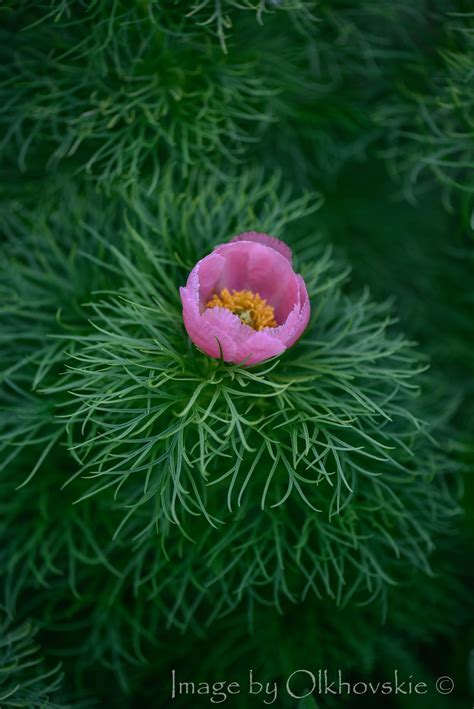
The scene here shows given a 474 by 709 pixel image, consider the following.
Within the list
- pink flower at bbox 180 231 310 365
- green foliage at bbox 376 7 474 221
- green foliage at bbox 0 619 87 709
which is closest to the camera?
pink flower at bbox 180 231 310 365

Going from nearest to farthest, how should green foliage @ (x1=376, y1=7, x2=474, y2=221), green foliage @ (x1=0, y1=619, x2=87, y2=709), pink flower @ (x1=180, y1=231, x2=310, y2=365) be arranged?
pink flower @ (x1=180, y1=231, x2=310, y2=365) → green foliage @ (x1=0, y1=619, x2=87, y2=709) → green foliage @ (x1=376, y1=7, x2=474, y2=221)

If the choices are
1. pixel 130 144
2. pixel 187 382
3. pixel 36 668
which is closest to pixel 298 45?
pixel 130 144

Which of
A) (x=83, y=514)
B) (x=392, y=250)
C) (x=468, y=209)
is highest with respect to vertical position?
(x=468, y=209)

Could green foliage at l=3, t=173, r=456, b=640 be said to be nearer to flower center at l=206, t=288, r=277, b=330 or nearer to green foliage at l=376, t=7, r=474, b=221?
flower center at l=206, t=288, r=277, b=330

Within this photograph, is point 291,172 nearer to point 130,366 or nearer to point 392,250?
point 392,250

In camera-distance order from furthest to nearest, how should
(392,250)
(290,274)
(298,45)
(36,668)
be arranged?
(392,250), (298,45), (36,668), (290,274)
